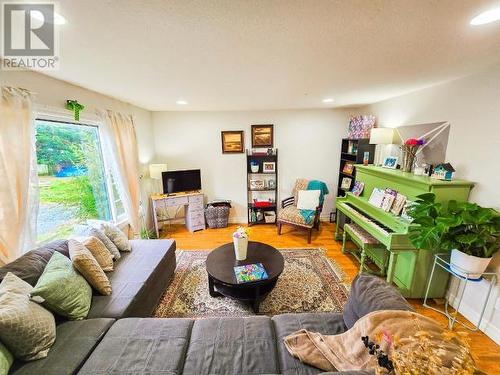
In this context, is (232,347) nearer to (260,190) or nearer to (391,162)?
(391,162)

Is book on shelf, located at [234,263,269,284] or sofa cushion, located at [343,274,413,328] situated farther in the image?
book on shelf, located at [234,263,269,284]

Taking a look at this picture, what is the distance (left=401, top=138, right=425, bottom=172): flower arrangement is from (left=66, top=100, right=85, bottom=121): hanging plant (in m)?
3.81

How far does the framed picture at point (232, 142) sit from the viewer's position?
4.24 m

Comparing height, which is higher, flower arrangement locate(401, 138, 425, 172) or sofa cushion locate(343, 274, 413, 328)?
flower arrangement locate(401, 138, 425, 172)

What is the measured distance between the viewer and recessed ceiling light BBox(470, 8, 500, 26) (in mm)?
1054

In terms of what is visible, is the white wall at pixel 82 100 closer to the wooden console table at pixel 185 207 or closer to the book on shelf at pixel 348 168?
the wooden console table at pixel 185 207

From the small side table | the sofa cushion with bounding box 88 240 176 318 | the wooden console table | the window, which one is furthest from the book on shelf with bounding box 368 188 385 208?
the window

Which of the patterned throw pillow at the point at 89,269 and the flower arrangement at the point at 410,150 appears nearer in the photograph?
the patterned throw pillow at the point at 89,269

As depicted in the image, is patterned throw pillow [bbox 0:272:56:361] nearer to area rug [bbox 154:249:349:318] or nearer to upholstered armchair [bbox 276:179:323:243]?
area rug [bbox 154:249:349:318]

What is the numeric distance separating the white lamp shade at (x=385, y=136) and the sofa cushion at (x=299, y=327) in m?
2.44

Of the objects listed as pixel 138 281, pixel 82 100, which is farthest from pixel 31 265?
pixel 82 100

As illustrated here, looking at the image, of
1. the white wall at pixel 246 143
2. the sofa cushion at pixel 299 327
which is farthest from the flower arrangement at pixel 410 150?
the sofa cushion at pixel 299 327

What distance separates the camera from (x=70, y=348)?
1266 millimetres

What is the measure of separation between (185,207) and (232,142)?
5.25 ft
